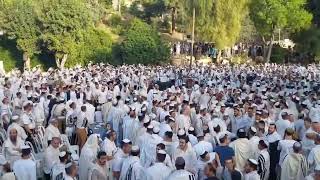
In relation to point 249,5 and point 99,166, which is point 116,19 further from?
point 99,166

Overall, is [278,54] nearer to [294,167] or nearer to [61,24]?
[61,24]

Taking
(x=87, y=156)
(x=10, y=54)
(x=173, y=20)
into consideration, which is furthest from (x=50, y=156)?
(x=173, y=20)

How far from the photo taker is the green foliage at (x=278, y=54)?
1689 inches

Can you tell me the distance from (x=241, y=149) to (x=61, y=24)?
27.2 m

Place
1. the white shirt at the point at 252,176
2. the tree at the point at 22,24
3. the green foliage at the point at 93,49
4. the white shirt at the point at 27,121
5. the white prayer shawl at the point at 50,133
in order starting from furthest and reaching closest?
the green foliage at the point at 93,49
the tree at the point at 22,24
the white shirt at the point at 27,121
the white prayer shawl at the point at 50,133
the white shirt at the point at 252,176

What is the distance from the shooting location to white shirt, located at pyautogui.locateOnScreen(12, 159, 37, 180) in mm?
8570

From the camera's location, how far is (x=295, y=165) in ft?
29.2

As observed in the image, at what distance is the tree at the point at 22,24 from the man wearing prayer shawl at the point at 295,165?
95.3ft

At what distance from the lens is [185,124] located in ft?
42.0

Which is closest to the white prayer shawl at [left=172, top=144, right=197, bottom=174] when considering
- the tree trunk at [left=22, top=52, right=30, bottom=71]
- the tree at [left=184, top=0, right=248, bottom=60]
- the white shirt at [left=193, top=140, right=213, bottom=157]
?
the white shirt at [left=193, top=140, right=213, bottom=157]

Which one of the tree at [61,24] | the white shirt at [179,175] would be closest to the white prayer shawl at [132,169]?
the white shirt at [179,175]

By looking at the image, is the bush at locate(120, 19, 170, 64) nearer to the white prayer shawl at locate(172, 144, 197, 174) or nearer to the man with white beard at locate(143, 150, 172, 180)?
the white prayer shawl at locate(172, 144, 197, 174)

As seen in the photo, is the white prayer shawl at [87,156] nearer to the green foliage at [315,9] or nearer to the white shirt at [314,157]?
the white shirt at [314,157]

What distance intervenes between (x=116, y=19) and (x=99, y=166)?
41.5 metres
